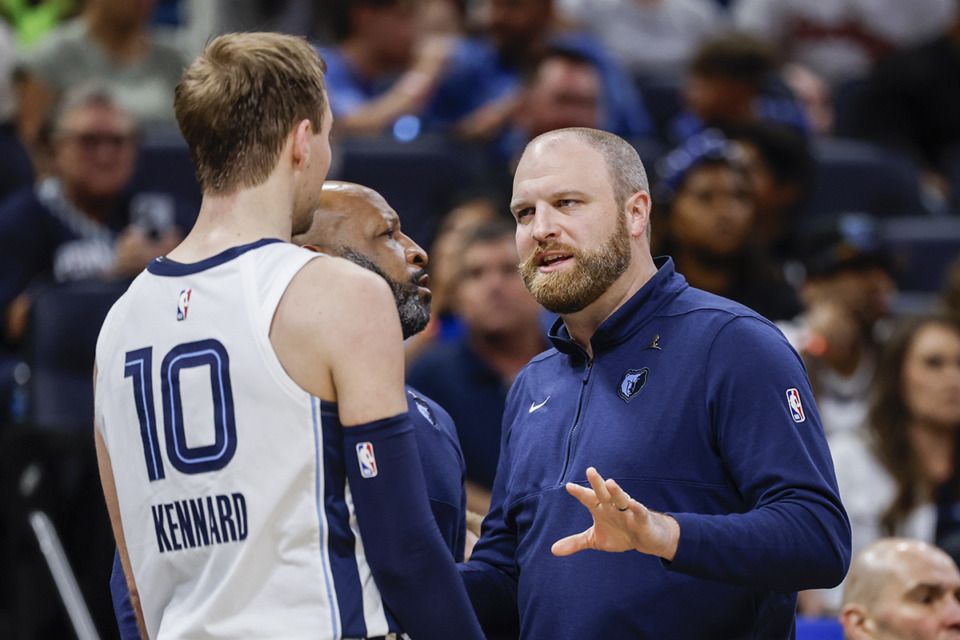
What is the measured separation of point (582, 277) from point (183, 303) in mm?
823

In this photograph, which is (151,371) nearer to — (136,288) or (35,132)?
(136,288)

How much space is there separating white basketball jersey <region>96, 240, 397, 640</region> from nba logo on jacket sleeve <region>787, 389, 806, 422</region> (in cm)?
82

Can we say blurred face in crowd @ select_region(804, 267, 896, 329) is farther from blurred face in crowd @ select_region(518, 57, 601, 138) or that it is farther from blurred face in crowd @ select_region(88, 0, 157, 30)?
blurred face in crowd @ select_region(88, 0, 157, 30)

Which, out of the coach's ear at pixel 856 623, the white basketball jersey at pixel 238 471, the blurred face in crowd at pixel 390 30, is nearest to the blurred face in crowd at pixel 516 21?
the blurred face in crowd at pixel 390 30

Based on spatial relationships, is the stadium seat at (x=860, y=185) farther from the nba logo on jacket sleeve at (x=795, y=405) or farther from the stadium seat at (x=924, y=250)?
the nba logo on jacket sleeve at (x=795, y=405)

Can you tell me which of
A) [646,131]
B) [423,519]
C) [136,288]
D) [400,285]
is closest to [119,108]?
[646,131]

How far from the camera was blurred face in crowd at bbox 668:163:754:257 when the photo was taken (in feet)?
17.2

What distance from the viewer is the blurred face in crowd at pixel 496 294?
4.76 meters

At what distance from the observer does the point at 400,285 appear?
112 inches

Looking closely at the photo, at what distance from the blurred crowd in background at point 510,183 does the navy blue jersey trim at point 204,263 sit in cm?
179

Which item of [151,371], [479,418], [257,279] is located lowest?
[479,418]

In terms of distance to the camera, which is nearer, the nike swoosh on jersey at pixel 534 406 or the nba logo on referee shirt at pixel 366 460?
the nba logo on referee shirt at pixel 366 460

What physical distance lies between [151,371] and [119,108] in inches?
157

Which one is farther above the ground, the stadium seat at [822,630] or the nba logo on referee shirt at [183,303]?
the nba logo on referee shirt at [183,303]
